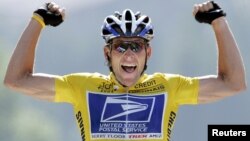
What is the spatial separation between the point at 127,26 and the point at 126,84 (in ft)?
3.17

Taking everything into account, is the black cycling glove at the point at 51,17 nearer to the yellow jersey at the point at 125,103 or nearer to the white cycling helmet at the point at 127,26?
the white cycling helmet at the point at 127,26

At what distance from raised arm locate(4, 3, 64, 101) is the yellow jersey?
0.67ft

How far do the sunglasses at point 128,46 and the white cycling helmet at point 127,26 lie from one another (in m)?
0.15

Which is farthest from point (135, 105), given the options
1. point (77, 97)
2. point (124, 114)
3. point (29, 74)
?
point (29, 74)

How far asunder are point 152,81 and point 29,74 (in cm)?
202

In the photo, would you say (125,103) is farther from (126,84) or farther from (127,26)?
(127,26)

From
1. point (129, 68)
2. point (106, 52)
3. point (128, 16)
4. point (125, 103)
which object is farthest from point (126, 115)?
point (128, 16)

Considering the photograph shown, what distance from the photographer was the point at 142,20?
9352mm

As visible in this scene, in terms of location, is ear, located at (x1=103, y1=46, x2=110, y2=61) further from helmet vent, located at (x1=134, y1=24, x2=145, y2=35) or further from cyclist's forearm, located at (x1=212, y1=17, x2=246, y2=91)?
cyclist's forearm, located at (x1=212, y1=17, x2=246, y2=91)

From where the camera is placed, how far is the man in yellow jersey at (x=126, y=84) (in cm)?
883

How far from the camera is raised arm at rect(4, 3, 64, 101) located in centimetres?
883

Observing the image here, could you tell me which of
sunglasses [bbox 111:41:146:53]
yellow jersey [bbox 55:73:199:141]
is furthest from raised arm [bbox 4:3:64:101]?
sunglasses [bbox 111:41:146:53]

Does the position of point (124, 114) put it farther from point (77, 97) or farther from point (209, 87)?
point (209, 87)

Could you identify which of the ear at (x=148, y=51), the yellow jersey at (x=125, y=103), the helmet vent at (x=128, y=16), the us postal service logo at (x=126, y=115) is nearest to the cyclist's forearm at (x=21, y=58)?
the yellow jersey at (x=125, y=103)
